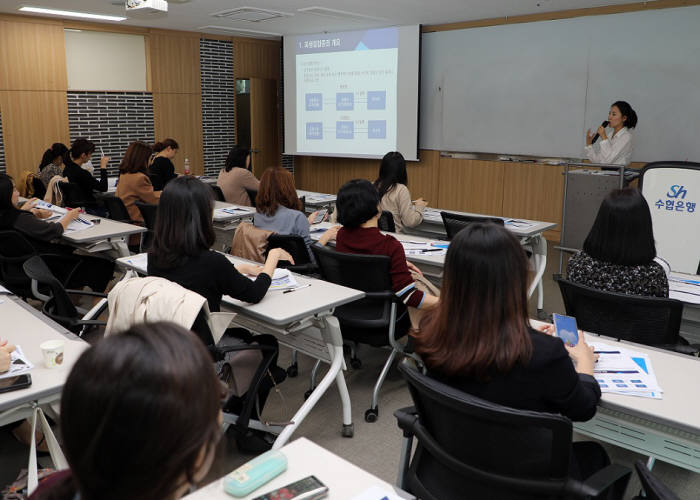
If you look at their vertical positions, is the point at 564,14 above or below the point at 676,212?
above

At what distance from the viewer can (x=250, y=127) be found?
9.99m

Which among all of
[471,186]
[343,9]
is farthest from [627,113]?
[343,9]

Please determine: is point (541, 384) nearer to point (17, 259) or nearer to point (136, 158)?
point (17, 259)

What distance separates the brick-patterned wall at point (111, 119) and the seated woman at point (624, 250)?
7.74 m

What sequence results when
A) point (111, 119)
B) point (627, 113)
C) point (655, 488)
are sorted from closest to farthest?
point (655, 488)
point (627, 113)
point (111, 119)

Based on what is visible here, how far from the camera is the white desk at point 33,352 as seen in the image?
1777 millimetres

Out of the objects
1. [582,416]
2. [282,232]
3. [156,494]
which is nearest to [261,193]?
[282,232]

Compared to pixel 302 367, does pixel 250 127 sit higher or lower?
higher

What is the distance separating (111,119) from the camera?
8703 millimetres

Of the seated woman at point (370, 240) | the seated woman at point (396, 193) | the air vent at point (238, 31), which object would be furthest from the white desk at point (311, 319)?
the air vent at point (238, 31)

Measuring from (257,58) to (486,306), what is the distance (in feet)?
31.3

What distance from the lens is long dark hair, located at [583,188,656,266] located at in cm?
246

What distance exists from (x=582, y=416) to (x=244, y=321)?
208 centimetres

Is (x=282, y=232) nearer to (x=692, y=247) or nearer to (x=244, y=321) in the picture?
(x=244, y=321)
